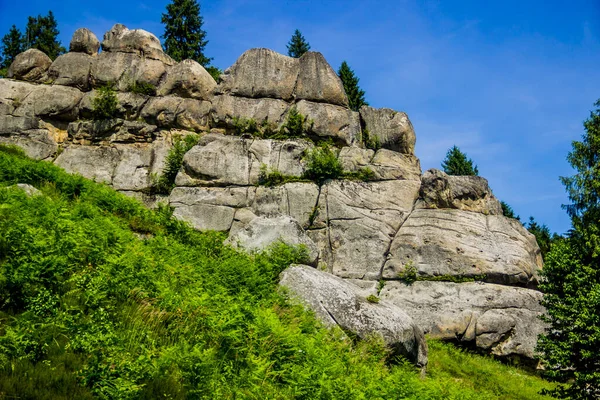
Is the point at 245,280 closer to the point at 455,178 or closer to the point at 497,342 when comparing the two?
the point at 497,342

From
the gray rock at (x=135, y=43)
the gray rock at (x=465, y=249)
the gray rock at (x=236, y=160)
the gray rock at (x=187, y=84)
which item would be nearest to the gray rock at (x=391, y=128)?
the gray rock at (x=236, y=160)

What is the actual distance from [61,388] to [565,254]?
1774 centimetres

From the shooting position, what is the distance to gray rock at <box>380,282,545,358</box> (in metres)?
23.3

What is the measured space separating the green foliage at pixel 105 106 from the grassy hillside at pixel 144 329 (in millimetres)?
21543

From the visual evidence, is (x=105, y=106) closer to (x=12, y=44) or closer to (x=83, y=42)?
(x=83, y=42)

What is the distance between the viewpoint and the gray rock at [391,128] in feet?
109

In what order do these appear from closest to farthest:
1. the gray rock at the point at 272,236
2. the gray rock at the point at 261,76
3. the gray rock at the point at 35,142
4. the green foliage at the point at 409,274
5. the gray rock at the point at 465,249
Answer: the gray rock at the point at 272,236, the gray rock at the point at 465,249, the green foliage at the point at 409,274, the gray rock at the point at 35,142, the gray rock at the point at 261,76

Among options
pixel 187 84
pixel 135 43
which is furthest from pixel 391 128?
pixel 135 43

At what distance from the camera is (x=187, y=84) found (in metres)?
35.6

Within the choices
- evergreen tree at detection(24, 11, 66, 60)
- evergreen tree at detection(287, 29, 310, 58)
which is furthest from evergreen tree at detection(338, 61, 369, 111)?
evergreen tree at detection(24, 11, 66, 60)

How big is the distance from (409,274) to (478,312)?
3.86 meters

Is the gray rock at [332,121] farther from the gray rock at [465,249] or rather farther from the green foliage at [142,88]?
the green foliage at [142,88]

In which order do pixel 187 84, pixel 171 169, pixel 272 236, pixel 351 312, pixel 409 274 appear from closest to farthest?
pixel 351 312 < pixel 272 236 < pixel 409 274 < pixel 171 169 < pixel 187 84

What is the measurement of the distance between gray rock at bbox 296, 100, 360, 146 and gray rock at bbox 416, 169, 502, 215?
6.53m
